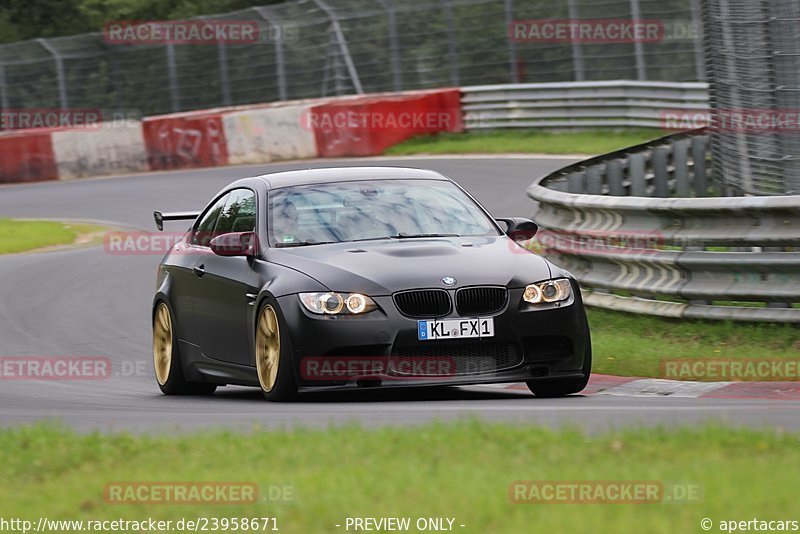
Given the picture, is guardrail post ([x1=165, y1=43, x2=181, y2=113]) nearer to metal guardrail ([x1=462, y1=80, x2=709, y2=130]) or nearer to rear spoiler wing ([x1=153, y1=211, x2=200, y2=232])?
metal guardrail ([x1=462, y1=80, x2=709, y2=130])

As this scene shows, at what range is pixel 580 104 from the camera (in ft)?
103

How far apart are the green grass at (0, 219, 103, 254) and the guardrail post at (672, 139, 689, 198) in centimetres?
884

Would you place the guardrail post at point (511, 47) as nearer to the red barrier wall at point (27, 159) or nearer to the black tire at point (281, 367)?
the red barrier wall at point (27, 159)

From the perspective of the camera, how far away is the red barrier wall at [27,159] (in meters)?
33.2

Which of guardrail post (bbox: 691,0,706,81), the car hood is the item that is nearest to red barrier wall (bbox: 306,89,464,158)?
guardrail post (bbox: 691,0,706,81)

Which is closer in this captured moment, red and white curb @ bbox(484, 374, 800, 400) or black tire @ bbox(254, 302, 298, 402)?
black tire @ bbox(254, 302, 298, 402)

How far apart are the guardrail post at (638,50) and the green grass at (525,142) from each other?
111 cm

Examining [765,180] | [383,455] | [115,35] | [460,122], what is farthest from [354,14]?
[383,455]

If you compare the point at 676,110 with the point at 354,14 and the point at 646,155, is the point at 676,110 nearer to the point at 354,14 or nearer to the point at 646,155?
the point at 354,14

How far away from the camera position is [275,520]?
5.11 m

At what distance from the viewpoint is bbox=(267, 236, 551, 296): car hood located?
9.00 metres

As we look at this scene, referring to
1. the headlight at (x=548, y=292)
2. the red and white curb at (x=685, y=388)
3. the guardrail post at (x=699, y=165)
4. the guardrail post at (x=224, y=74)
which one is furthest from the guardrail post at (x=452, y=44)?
the headlight at (x=548, y=292)

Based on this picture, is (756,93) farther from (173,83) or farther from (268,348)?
(173,83)

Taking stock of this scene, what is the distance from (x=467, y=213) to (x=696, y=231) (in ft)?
7.17
